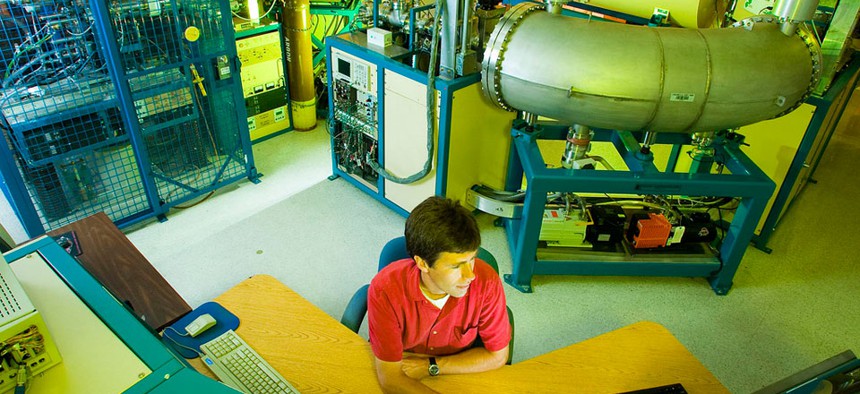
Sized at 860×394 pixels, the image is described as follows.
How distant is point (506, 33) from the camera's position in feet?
7.98

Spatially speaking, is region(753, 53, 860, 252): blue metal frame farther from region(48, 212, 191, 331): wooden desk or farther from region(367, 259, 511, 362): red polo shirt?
region(48, 212, 191, 331): wooden desk

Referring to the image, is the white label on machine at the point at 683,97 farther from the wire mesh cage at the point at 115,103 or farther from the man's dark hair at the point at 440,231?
the wire mesh cage at the point at 115,103

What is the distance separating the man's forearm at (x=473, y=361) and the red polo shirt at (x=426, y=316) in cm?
2

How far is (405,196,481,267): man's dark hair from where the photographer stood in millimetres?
1458

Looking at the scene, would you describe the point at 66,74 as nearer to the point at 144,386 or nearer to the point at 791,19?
the point at 144,386

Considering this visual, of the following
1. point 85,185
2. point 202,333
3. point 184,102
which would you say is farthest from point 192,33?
point 202,333

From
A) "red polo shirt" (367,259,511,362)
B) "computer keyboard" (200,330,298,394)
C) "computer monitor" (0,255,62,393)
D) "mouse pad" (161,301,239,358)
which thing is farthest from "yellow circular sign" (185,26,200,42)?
"computer monitor" (0,255,62,393)

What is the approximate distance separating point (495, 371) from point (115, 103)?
8.25 feet

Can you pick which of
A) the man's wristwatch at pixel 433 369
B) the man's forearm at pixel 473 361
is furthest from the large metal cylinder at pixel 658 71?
the man's wristwatch at pixel 433 369

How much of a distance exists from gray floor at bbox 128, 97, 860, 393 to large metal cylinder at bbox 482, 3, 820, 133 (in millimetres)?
1014

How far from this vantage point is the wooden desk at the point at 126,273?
5.92 ft

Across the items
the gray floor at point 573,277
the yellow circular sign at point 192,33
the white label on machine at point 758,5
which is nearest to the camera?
the white label on machine at point 758,5

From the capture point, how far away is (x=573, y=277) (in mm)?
3078

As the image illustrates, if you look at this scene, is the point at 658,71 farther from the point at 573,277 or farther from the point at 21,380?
the point at 21,380
